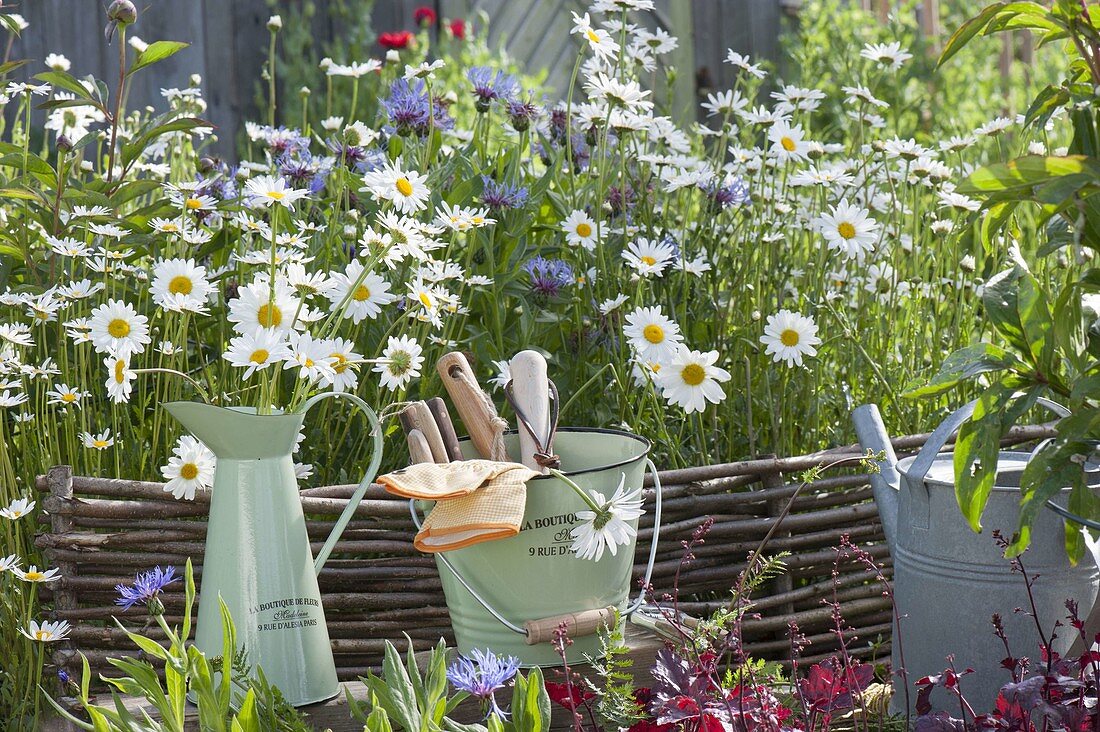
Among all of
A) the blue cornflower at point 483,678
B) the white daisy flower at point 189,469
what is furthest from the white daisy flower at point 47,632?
the blue cornflower at point 483,678

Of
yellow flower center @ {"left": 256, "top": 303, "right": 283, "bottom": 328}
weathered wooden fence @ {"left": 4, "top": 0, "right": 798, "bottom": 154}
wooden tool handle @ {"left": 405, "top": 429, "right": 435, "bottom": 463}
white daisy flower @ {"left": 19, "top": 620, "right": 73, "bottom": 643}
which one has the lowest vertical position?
white daisy flower @ {"left": 19, "top": 620, "right": 73, "bottom": 643}

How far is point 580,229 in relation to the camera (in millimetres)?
1511

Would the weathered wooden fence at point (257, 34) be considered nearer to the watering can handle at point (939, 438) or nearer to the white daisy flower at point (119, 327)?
the white daisy flower at point (119, 327)

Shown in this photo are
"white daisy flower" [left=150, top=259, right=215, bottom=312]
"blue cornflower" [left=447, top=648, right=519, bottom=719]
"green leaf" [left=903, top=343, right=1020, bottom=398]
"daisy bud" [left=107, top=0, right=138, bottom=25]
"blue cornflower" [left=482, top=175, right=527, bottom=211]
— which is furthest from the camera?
"blue cornflower" [left=482, top=175, right=527, bottom=211]

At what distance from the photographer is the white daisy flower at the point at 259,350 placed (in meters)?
0.97

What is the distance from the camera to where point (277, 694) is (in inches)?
35.5

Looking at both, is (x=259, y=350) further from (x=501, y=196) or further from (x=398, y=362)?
(x=501, y=196)

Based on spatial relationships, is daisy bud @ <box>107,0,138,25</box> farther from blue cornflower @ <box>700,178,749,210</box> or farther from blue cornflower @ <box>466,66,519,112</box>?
blue cornflower @ <box>700,178,749,210</box>

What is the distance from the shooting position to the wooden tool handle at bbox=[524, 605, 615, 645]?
102 centimetres

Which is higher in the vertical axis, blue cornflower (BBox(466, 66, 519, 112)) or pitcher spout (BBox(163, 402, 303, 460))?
blue cornflower (BBox(466, 66, 519, 112))

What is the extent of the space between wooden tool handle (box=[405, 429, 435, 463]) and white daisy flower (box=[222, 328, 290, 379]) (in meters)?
0.15

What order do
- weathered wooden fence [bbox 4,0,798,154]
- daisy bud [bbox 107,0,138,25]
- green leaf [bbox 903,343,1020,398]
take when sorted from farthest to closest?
weathered wooden fence [bbox 4,0,798,154]
daisy bud [bbox 107,0,138,25]
green leaf [bbox 903,343,1020,398]

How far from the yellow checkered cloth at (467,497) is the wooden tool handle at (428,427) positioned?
54mm

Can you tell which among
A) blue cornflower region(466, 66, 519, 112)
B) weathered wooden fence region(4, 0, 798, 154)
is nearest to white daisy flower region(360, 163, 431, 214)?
blue cornflower region(466, 66, 519, 112)
